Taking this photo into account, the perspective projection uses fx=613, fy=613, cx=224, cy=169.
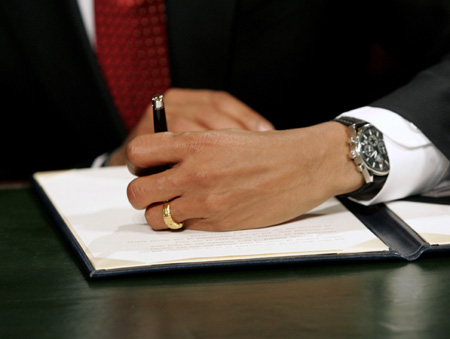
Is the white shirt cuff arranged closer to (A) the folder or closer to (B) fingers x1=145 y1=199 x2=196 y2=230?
(A) the folder

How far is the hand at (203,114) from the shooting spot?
114cm

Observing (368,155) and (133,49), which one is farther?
(133,49)

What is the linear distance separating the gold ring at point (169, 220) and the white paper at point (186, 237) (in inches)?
0.4

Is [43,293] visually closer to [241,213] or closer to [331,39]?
[241,213]

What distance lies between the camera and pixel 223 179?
79cm

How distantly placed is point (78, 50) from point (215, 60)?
0.35m

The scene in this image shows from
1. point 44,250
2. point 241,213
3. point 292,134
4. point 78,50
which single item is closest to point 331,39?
point 78,50

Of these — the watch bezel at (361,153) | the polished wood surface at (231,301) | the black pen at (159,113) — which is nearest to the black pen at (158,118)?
the black pen at (159,113)

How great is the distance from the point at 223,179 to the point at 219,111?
41 cm

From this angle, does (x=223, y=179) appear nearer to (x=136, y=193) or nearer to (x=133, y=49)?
(x=136, y=193)

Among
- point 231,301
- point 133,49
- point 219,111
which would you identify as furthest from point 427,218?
point 133,49

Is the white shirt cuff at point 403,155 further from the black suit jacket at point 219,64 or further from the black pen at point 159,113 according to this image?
the black suit jacket at point 219,64

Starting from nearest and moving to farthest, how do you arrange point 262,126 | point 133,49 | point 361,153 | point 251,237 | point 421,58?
1. point 251,237
2. point 361,153
3. point 262,126
4. point 421,58
5. point 133,49

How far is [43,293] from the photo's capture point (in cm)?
63
